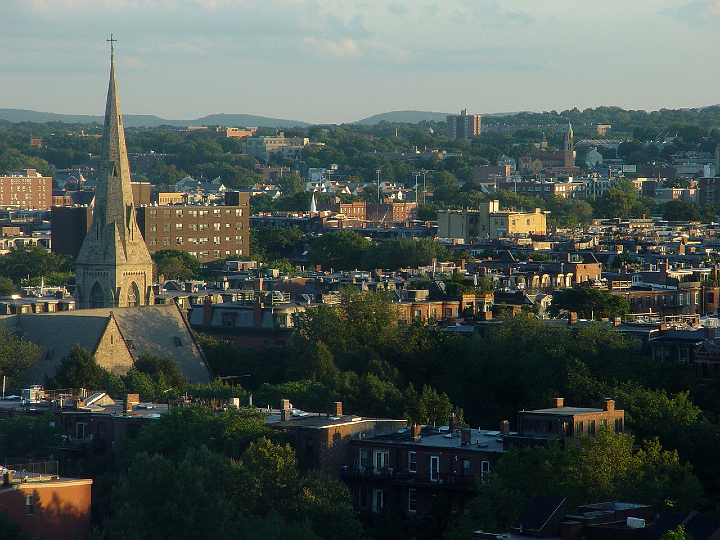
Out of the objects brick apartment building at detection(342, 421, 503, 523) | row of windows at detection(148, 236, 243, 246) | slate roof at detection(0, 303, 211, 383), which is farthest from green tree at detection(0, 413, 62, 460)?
row of windows at detection(148, 236, 243, 246)

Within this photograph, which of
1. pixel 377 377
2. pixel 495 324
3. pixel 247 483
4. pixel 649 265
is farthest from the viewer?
pixel 649 265

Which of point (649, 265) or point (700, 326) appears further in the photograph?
point (649, 265)

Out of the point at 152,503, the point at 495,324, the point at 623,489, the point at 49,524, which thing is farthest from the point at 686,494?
the point at 495,324

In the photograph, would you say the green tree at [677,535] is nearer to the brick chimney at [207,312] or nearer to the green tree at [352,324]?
the green tree at [352,324]

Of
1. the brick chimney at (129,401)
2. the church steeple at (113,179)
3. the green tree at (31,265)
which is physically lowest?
the green tree at (31,265)

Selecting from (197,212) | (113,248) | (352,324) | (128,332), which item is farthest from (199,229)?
(128,332)

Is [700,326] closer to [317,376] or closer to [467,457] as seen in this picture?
[317,376]

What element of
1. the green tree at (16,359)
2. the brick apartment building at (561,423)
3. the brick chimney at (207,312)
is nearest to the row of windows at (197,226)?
the brick chimney at (207,312)

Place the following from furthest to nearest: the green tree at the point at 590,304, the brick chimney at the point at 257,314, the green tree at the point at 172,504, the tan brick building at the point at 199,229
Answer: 1. the tan brick building at the point at 199,229
2. the green tree at the point at 590,304
3. the brick chimney at the point at 257,314
4. the green tree at the point at 172,504
